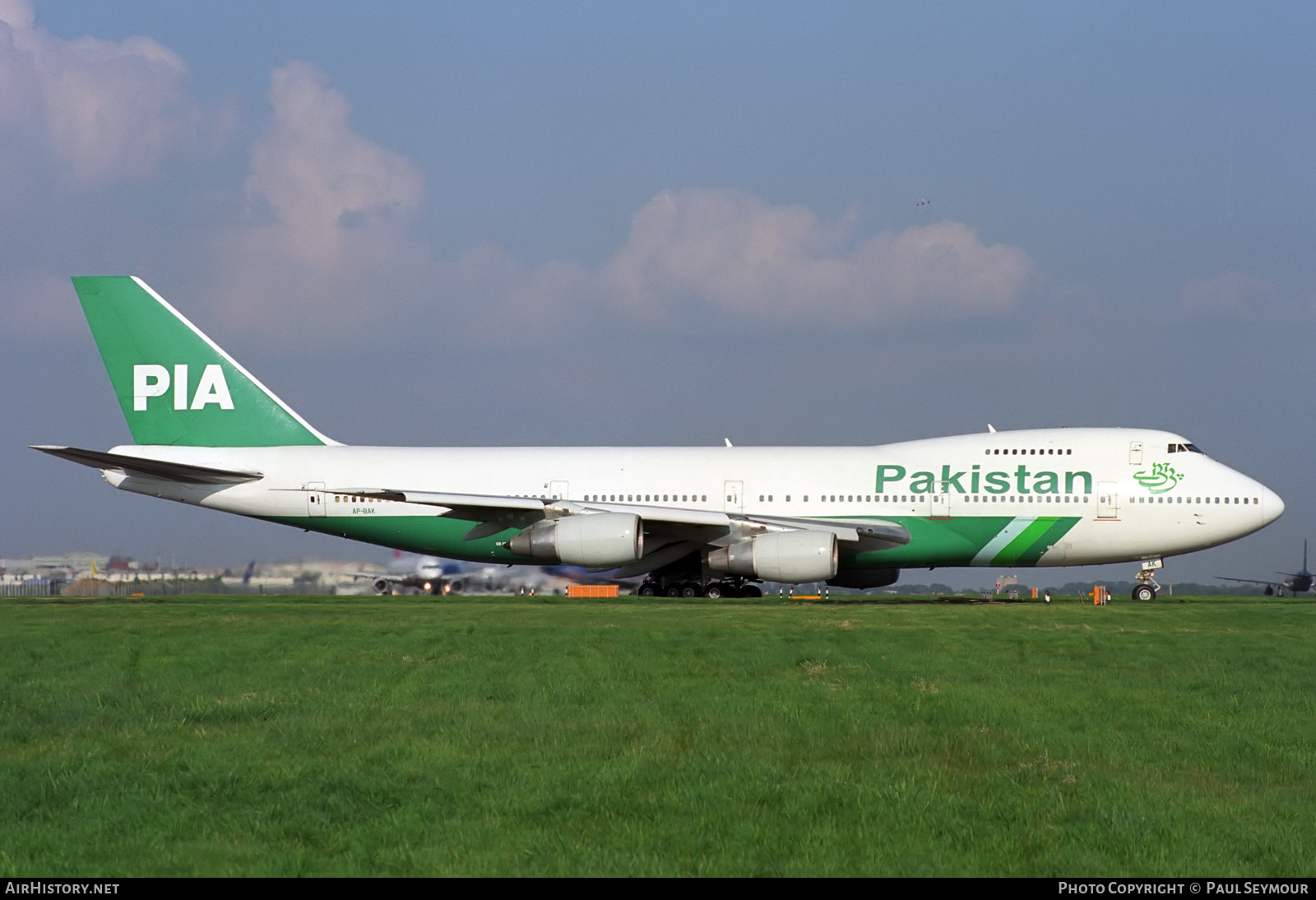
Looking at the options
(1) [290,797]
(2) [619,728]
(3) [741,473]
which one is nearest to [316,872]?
(1) [290,797]

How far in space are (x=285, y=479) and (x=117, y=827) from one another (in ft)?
91.3

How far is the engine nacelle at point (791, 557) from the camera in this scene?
1155 inches

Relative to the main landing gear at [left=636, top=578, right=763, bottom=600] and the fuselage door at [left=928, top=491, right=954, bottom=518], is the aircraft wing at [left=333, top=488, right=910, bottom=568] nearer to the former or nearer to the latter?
the fuselage door at [left=928, top=491, right=954, bottom=518]

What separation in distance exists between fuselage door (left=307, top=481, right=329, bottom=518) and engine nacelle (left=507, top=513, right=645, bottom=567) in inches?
268

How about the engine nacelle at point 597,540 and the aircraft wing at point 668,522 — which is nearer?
the engine nacelle at point 597,540

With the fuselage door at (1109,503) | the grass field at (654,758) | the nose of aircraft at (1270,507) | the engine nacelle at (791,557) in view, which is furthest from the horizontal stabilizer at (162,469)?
the nose of aircraft at (1270,507)

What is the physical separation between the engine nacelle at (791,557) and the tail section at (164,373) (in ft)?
43.6

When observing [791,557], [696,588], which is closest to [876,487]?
[791,557]

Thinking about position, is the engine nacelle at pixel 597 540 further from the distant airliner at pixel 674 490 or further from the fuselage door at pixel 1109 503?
the fuselage door at pixel 1109 503

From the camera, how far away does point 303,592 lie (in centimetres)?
3525

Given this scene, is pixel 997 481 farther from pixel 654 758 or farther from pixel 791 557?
pixel 654 758

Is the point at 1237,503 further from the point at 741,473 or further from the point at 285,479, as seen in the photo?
the point at 285,479

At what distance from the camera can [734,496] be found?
106 feet

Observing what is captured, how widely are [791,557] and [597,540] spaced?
4.31 m
